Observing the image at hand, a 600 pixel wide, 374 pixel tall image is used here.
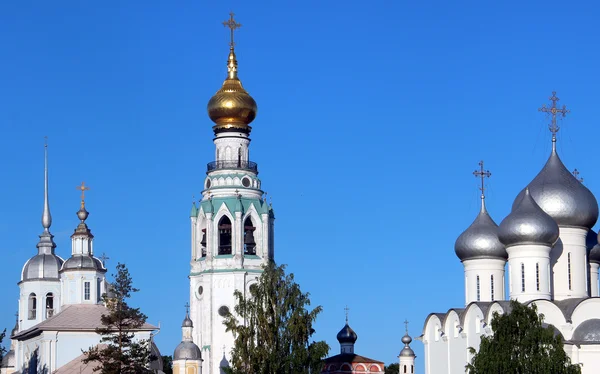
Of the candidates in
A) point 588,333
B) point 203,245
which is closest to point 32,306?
point 203,245

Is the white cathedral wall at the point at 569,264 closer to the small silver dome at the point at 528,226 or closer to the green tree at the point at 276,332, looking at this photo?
the small silver dome at the point at 528,226

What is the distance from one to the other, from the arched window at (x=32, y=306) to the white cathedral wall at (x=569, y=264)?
2951cm

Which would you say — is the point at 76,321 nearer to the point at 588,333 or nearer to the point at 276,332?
the point at 276,332

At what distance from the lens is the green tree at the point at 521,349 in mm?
30531

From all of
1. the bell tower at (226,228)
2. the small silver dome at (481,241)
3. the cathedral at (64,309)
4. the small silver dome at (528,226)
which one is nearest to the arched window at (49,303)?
the cathedral at (64,309)

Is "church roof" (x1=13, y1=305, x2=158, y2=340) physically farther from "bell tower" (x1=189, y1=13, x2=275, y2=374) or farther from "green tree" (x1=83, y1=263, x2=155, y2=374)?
"green tree" (x1=83, y1=263, x2=155, y2=374)

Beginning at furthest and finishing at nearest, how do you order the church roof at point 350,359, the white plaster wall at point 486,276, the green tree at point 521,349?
the church roof at point 350,359
the white plaster wall at point 486,276
the green tree at point 521,349

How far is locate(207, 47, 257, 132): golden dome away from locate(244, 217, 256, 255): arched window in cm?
384

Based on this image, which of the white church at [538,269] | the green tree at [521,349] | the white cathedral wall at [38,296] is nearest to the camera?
the green tree at [521,349]

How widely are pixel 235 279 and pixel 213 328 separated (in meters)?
2.08

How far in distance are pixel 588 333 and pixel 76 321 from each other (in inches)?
816

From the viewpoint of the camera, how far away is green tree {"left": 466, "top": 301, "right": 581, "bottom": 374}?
100 feet

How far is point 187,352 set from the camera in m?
50.0

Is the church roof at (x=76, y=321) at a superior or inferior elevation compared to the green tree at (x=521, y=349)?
superior
